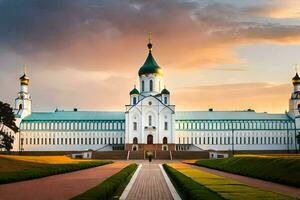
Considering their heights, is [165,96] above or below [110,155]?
above

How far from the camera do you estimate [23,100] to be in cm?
10638

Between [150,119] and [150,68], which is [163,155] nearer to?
[150,119]

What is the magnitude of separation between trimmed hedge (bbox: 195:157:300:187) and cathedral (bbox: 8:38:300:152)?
60045mm

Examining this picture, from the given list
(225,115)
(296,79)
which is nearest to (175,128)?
(225,115)

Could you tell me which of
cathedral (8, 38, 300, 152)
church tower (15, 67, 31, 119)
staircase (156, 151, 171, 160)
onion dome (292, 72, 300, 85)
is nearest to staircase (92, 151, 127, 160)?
staircase (156, 151, 171, 160)

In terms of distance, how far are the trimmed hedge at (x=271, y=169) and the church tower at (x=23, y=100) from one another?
2899 inches

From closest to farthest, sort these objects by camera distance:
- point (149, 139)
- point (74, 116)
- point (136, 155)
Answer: point (136, 155), point (149, 139), point (74, 116)

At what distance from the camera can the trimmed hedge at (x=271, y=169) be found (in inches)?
1028

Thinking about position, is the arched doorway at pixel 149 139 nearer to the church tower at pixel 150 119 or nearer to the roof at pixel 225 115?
the church tower at pixel 150 119

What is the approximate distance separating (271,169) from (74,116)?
8072cm

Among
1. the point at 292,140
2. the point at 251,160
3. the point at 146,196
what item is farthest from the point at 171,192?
the point at 292,140

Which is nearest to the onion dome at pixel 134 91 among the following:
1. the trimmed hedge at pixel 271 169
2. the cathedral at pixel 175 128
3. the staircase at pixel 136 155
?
the cathedral at pixel 175 128

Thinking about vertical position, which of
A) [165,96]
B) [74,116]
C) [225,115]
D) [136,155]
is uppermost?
[165,96]

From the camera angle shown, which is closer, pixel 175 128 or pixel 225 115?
pixel 175 128
